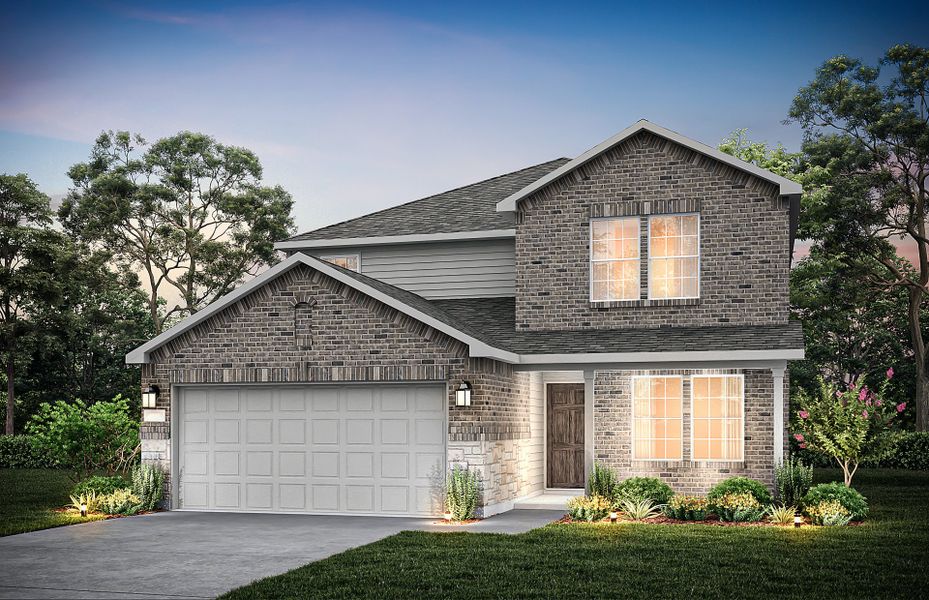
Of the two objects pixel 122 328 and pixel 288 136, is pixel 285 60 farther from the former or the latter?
pixel 122 328

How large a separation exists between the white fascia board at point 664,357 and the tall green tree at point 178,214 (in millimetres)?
27614

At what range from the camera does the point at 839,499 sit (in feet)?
53.0

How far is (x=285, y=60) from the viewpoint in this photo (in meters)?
30.6

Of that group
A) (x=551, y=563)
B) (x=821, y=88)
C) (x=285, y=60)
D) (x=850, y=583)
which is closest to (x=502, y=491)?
(x=551, y=563)

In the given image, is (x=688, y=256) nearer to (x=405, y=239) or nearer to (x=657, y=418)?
(x=657, y=418)

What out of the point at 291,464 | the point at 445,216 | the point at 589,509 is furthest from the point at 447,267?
the point at 589,509

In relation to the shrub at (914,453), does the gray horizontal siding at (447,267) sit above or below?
above

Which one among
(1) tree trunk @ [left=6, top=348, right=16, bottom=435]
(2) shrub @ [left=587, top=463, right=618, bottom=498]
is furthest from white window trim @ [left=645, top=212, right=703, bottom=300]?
(1) tree trunk @ [left=6, top=348, right=16, bottom=435]

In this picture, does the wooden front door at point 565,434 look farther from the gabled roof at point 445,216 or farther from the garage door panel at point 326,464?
the garage door panel at point 326,464

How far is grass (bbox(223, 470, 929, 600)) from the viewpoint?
10.1 meters

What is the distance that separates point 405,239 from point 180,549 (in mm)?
10323

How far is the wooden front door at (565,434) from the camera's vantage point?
21.0m

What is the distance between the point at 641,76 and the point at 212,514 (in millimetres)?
20081

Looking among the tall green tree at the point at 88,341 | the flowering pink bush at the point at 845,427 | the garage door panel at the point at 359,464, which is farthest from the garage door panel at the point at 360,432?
the tall green tree at the point at 88,341
